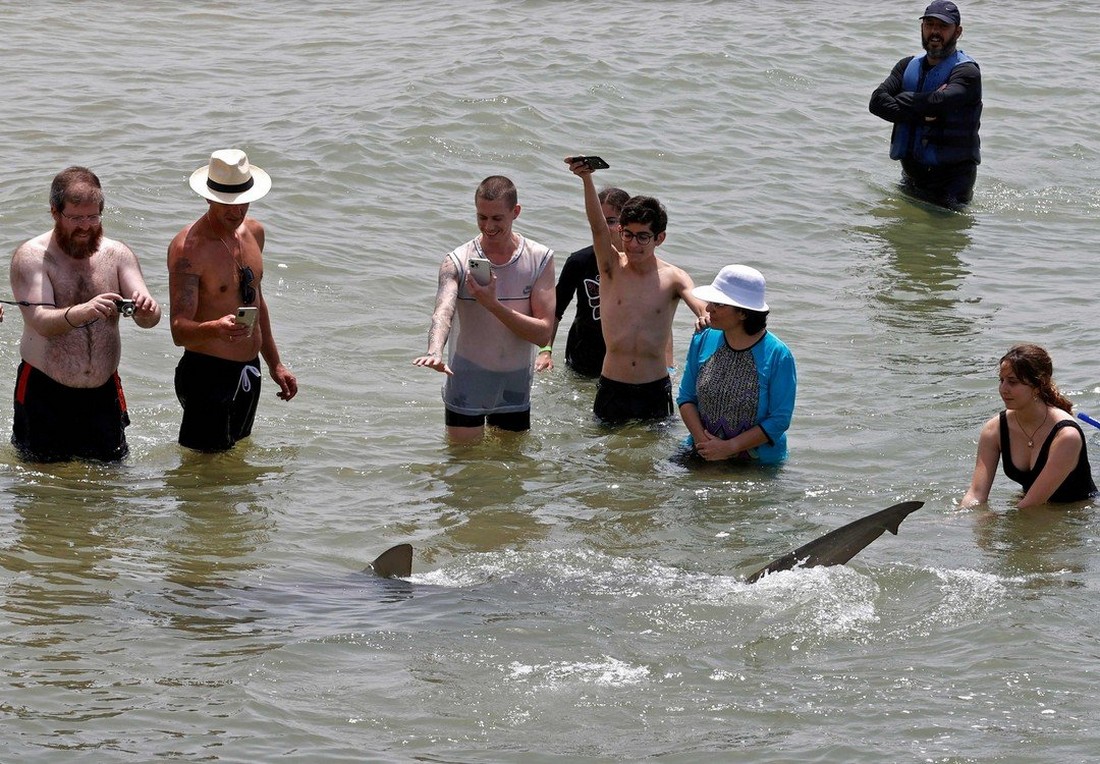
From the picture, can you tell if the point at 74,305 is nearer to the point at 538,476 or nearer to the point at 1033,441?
the point at 538,476

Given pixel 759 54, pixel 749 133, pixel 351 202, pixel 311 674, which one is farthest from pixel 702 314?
pixel 759 54

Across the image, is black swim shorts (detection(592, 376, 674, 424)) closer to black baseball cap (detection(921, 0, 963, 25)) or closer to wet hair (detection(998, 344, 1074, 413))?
wet hair (detection(998, 344, 1074, 413))

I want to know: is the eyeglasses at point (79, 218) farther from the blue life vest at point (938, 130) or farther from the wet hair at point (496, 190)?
the blue life vest at point (938, 130)

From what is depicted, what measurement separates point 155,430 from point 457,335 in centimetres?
213

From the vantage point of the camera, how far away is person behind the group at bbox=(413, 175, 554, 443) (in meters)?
7.61

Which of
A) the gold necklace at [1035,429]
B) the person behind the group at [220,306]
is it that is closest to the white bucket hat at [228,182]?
the person behind the group at [220,306]

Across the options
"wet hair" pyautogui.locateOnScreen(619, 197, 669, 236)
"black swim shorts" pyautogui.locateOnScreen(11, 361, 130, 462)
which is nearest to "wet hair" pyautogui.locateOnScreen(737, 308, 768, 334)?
"wet hair" pyautogui.locateOnScreen(619, 197, 669, 236)

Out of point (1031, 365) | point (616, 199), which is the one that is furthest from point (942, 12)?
point (1031, 365)

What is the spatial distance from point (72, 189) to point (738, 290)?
3.31 meters

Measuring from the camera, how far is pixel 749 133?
1728 centimetres

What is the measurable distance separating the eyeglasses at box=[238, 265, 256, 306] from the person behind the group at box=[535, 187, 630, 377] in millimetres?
1645

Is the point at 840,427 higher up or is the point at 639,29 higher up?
the point at 639,29

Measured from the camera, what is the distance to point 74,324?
693cm

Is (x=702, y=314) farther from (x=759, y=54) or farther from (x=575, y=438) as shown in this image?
(x=759, y=54)
